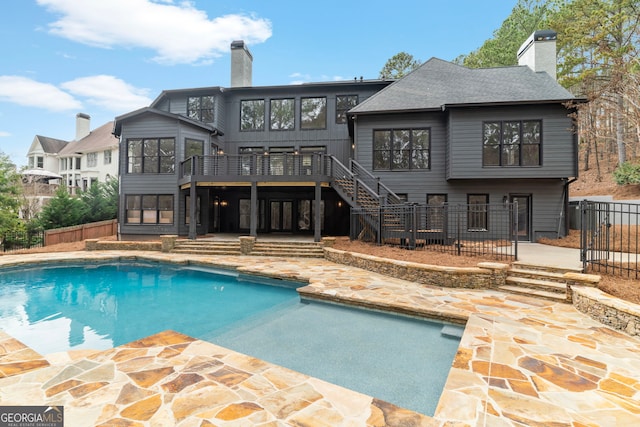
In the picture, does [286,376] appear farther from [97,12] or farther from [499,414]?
[97,12]

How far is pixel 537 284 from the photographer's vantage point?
6609 millimetres

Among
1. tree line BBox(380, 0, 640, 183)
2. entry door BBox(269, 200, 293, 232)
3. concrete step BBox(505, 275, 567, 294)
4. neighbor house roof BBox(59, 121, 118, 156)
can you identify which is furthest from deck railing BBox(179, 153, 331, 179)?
neighbor house roof BBox(59, 121, 118, 156)

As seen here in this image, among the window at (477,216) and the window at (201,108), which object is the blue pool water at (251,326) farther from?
the window at (201,108)

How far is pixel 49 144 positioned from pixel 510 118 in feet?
150

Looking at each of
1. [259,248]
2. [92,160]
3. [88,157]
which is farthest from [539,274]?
[88,157]

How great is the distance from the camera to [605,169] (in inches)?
947

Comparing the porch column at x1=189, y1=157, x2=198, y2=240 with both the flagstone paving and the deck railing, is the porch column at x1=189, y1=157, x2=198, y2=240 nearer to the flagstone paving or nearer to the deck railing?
the deck railing

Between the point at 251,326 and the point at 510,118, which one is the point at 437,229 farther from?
the point at 251,326

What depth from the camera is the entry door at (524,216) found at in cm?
1343

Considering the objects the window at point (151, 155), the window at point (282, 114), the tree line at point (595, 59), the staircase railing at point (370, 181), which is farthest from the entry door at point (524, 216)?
the window at point (151, 155)

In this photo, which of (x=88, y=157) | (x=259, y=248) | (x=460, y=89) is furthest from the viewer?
(x=88, y=157)

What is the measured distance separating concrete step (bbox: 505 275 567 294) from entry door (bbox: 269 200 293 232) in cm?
1328

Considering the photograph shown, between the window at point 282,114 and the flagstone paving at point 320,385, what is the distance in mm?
14602

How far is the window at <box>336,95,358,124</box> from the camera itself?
16750 millimetres
